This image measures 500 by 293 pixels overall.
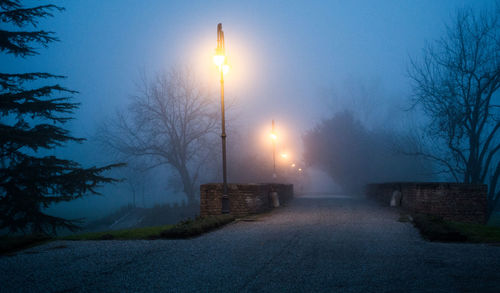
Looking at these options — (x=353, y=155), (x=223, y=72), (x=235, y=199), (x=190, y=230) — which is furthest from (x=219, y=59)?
(x=353, y=155)

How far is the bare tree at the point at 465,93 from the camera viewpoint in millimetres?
18688

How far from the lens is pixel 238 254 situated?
6133 mm

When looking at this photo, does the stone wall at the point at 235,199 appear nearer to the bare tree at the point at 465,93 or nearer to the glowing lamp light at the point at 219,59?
the glowing lamp light at the point at 219,59

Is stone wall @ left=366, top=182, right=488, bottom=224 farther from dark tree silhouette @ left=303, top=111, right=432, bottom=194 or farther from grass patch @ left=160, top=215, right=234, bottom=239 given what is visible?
dark tree silhouette @ left=303, top=111, right=432, bottom=194

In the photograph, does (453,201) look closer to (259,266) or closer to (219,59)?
(219,59)

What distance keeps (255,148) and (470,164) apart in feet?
99.9

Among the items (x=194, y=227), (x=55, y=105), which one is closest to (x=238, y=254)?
(x=194, y=227)

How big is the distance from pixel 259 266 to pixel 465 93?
60.1 feet

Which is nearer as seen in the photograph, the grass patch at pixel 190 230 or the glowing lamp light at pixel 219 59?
the grass patch at pixel 190 230

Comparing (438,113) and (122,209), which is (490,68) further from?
(122,209)

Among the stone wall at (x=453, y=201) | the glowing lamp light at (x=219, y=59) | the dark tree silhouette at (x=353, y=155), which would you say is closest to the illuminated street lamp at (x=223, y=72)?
the glowing lamp light at (x=219, y=59)

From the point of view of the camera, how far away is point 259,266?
17.3ft

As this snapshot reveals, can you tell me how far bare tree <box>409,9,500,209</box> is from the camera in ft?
61.3

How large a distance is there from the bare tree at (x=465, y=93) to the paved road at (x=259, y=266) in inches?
542
